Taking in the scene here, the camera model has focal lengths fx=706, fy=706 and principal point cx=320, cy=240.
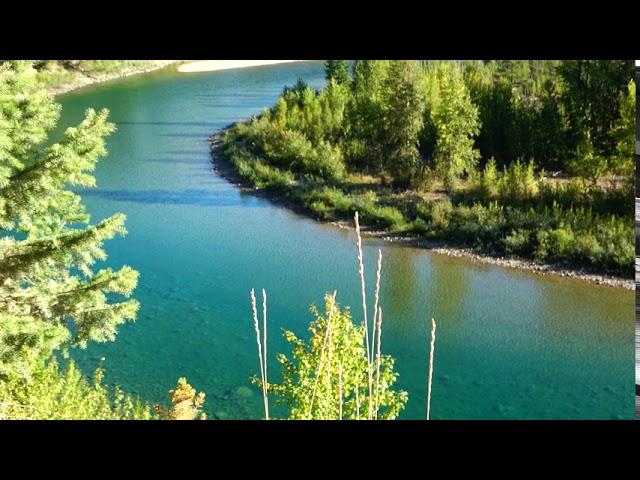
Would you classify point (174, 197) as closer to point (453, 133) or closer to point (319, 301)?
point (319, 301)

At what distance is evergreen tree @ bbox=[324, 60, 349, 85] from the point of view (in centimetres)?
1227

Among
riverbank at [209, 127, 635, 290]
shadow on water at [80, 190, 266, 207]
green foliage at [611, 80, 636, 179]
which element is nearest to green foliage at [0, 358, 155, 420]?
riverbank at [209, 127, 635, 290]

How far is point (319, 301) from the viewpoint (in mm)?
6684

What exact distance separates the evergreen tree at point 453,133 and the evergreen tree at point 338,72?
315cm

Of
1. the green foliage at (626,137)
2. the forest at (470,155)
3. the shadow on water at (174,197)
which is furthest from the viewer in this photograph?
the shadow on water at (174,197)

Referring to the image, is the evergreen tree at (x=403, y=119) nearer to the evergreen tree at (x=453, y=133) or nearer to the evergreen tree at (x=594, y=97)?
the evergreen tree at (x=453, y=133)

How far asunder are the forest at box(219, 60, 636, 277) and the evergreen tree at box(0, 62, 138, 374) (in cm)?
518

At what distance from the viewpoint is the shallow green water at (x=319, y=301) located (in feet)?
18.2

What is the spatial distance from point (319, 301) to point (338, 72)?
6.95 metres

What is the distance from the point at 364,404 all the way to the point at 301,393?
501 mm

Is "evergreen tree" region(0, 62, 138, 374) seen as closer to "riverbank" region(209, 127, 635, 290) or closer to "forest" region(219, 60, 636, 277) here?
"riverbank" region(209, 127, 635, 290)

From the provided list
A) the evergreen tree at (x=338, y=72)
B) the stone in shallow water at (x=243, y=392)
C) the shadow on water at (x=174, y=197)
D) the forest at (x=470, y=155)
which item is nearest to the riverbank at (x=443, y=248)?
the forest at (x=470, y=155)

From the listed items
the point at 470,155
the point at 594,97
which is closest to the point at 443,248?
the point at 470,155

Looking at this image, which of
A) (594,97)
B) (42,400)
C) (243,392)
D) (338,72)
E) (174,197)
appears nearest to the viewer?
(42,400)
